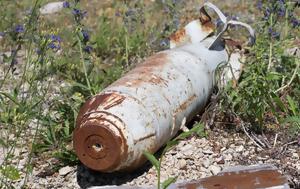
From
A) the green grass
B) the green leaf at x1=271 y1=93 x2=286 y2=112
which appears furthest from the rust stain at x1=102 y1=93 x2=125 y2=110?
the green leaf at x1=271 y1=93 x2=286 y2=112

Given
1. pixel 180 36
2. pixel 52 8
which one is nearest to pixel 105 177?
pixel 180 36

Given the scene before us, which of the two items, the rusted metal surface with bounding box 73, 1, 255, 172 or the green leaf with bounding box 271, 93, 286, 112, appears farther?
the green leaf with bounding box 271, 93, 286, 112

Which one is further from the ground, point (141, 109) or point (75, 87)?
point (75, 87)

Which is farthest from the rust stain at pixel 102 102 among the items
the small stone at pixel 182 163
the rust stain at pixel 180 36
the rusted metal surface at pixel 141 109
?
the rust stain at pixel 180 36

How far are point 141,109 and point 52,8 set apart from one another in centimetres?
423

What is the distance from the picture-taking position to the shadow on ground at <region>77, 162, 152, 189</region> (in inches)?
146

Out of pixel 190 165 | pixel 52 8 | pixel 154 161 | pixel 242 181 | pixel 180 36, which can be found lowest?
pixel 242 181

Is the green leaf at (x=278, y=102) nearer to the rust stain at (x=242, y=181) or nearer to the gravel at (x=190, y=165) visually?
the gravel at (x=190, y=165)

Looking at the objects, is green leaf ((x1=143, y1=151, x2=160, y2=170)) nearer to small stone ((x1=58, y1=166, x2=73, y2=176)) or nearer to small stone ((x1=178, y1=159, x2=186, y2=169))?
small stone ((x1=178, y1=159, x2=186, y2=169))

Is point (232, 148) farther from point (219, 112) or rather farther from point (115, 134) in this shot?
point (115, 134)

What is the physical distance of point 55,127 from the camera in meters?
4.23

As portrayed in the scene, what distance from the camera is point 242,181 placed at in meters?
3.45

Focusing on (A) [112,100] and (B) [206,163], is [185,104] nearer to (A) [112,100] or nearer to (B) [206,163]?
(B) [206,163]

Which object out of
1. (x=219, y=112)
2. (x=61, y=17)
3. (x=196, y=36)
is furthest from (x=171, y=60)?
(x=61, y=17)
